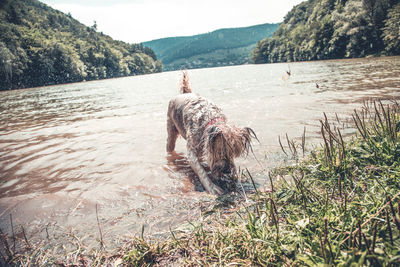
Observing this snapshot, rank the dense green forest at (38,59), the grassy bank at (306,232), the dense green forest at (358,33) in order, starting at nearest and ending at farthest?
the grassy bank at (306,232) → the dense green forest at (358,33) → the dense green forest at (38,59)

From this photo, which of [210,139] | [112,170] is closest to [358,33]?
[210,139]

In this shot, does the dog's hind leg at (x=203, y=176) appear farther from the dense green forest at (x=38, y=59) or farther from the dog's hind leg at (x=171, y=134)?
→ the dense green forest at (x=38, y=59)

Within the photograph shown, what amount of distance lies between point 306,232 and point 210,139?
69.9 inches

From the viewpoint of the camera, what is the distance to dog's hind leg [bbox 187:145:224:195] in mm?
3497

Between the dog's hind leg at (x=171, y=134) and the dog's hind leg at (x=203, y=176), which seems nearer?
the dog's hind leg at (x=203, y=176)

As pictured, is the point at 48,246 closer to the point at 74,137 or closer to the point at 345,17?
the point at 74,137

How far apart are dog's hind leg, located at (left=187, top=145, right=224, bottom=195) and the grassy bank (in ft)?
1.65

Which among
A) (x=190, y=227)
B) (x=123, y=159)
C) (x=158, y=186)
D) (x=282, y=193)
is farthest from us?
(x=123, y=159)

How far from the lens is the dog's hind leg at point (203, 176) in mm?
3497

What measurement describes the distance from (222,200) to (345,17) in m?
61.2

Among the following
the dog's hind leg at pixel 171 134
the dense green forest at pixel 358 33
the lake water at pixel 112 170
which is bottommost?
the lake water at pixel 112 170

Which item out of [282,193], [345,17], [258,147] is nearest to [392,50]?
[345,17]

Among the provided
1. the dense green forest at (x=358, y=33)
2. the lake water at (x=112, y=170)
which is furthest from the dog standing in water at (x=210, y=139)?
the dense green forest at (x=358, y=33)

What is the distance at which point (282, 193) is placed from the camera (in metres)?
2.61
